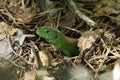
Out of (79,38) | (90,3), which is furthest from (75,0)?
(79,38)

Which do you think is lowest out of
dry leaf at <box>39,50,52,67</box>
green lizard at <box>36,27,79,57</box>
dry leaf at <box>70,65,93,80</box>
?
dry leaf at <box>70,65,93,80</box>

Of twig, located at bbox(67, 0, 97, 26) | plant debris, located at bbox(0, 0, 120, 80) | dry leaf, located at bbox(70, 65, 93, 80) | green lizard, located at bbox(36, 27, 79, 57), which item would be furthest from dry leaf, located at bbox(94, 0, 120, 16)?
dry leaf, located at bbox(70, 65, 93, 80)

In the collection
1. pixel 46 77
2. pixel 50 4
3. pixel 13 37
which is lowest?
pixel 46 77

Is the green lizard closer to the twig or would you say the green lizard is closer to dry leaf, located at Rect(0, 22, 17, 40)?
the twig

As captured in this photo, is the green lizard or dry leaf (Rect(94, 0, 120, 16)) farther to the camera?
dry leaf (Rect(94, 0, 120, 16))

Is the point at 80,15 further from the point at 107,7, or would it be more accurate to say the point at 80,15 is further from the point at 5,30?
the point at 5,30

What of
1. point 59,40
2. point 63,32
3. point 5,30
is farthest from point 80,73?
point 5,30

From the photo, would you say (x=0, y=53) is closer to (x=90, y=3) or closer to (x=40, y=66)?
(x=40, y=66)
